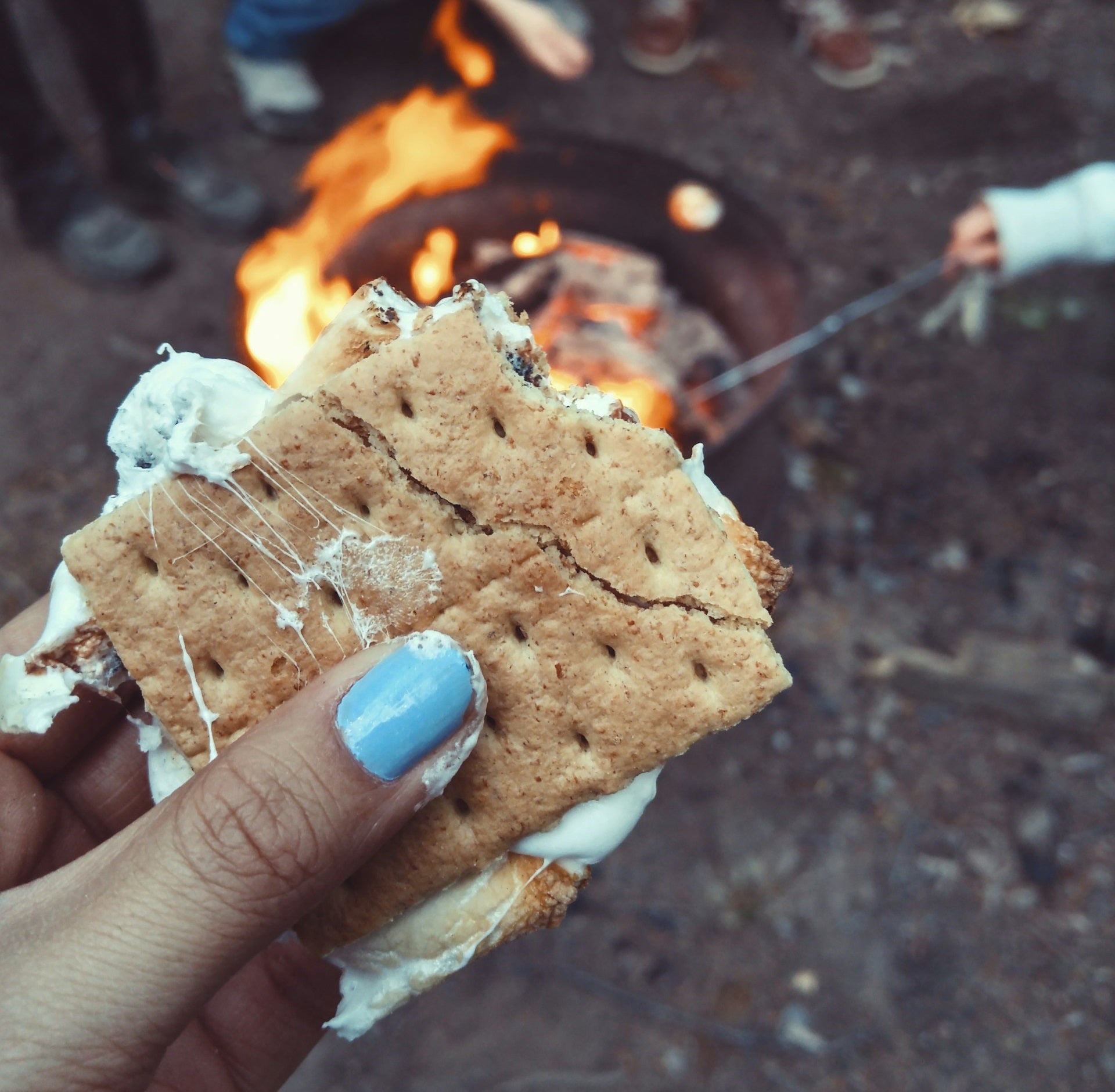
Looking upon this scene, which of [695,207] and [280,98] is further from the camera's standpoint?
[280,98]

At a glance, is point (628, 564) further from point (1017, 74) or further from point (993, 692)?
point (1017, 74)

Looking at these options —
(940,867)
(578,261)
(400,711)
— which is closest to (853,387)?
(578,261)

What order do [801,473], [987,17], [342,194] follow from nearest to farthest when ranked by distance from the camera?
[342,194] → [801,473] → [987,17]

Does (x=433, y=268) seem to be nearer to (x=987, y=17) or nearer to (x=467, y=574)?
(x=467, y=574)

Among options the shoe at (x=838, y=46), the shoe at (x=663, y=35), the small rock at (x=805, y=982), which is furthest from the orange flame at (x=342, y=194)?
the small rock at (x=805, y=982)

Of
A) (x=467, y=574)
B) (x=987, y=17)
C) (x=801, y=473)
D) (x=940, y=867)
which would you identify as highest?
(x=467, y=574)

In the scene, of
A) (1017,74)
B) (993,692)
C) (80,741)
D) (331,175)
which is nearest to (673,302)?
(331,175)

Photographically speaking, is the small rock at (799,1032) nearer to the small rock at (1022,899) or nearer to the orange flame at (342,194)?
the small rock at (1022,899)
